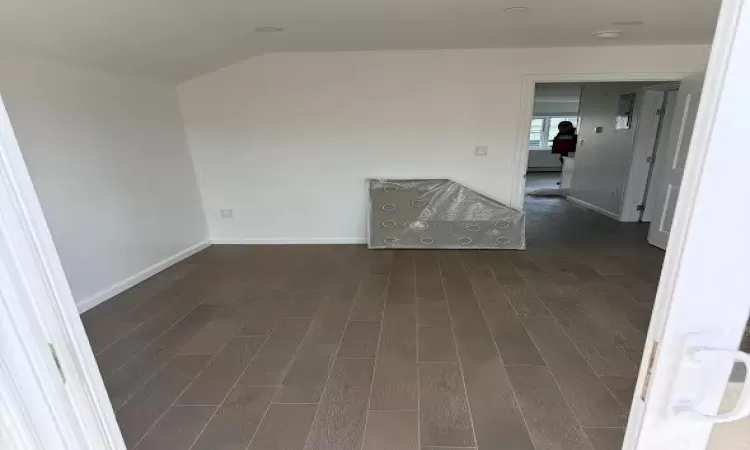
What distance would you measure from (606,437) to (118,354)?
285 cm

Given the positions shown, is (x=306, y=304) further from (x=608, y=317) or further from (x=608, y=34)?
(x=608, y=34)

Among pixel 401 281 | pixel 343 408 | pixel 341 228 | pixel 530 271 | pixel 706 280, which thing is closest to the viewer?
pixel 706 280

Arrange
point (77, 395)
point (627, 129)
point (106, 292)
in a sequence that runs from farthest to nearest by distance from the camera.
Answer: point (627, 129) < point (106, 292) < point (77, 395)

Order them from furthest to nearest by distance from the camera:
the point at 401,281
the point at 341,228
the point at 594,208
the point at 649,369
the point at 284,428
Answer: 1. the point at 594,208
2. the point at 341,228
3. the point at 401,281
4. the point at 284,428
5. the point at 649,369

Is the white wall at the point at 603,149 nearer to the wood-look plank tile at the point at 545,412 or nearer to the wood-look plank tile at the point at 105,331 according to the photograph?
the wood-look plank tile at the point at 545,412

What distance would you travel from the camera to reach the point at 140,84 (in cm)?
354

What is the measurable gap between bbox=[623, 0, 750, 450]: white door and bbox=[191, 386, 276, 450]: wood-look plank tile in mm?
1629

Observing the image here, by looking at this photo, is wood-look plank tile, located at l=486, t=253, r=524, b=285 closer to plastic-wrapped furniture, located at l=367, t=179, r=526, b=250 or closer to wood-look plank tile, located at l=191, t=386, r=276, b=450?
plastic-wrapped furniture, located at l=367, t=179, r=526, b=250

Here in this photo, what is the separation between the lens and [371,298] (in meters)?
3.05

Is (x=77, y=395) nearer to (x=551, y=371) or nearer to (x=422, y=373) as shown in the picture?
(x=422, y=373)

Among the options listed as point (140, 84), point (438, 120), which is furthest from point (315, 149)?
point (140, 84)

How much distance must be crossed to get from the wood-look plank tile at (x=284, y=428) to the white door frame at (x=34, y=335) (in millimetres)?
1036

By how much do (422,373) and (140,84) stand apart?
3.75 m

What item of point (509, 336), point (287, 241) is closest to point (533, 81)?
point (509, 336)
